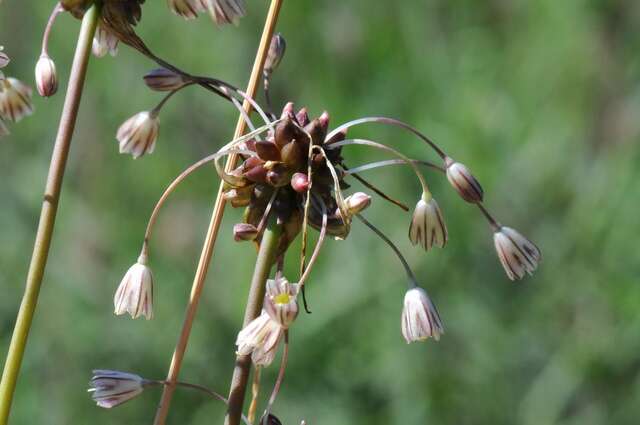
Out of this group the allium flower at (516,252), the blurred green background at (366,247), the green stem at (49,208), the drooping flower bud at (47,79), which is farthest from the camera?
the blurred green background at (366,247)

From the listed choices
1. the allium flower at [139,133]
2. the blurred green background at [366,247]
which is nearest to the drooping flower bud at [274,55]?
the allium flower at [139,133]

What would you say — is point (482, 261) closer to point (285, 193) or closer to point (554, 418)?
point (554, 418)

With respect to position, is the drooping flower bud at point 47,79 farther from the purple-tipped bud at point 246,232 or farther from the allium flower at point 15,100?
the purple-tipped bud at point 246,232

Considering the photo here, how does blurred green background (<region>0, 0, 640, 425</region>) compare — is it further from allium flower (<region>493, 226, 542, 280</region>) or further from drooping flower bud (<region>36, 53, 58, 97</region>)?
drooping flower bud (<region>36, 53, 58, 97</region>)

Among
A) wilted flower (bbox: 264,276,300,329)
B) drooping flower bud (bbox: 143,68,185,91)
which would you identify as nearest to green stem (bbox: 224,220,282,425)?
wilted flower (bbox: 264,276,300,329)

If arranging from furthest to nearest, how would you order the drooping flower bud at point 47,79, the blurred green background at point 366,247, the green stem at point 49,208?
the blurred green background at point 366,247
the drooping flower bud at point 47,79
the green stem at point 49,208

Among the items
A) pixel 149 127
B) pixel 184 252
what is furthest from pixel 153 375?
pixel 149 127

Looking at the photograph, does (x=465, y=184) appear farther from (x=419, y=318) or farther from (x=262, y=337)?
(x=262, y=337)
